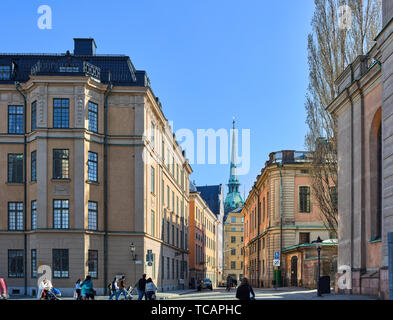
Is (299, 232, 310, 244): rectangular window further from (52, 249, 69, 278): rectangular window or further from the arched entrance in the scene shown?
(52, 249, 69, 278): rectangular window

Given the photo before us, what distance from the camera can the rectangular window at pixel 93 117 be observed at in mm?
35781

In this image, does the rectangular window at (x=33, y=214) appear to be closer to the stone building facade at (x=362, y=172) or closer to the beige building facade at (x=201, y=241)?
the stone building facade at (x=362, y=172)

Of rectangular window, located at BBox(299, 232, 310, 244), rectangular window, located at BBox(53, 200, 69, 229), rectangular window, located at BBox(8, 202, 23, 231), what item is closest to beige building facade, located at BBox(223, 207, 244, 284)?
rectangular window, located at BBox(299, 232, 310, 244)

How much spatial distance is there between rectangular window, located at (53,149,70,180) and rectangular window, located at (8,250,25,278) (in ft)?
19.0

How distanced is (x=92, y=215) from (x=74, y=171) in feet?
10.1

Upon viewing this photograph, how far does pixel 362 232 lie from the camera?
78.7 ft

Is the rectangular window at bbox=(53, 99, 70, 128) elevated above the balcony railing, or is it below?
below

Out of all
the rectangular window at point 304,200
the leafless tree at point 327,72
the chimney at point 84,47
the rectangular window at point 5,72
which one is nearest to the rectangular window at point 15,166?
the rectangular window at point 5,72

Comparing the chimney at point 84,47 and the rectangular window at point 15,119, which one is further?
the chimney at point 84,47

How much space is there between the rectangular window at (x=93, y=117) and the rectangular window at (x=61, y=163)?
235 cm

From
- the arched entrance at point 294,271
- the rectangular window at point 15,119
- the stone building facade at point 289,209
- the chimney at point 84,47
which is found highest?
the chimney at point 84,47

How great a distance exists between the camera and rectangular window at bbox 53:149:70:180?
34500mm
